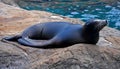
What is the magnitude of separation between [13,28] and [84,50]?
2252 mm

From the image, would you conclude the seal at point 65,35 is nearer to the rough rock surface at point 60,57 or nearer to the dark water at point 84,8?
the rough rock surface at point 60,57

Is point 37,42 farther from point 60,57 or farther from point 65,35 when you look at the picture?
point 60,57

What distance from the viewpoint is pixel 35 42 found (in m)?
5.55

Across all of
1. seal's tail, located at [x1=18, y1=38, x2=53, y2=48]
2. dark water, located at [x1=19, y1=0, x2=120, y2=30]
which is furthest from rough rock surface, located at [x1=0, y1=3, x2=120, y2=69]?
dark water, located at [x1=19, y1=0, x2=120, y2=30]

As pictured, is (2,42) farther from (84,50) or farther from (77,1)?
(77,1)

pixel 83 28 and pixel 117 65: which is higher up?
pixel 83 28

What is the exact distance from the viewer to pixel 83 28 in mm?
5355

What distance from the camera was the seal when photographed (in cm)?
528

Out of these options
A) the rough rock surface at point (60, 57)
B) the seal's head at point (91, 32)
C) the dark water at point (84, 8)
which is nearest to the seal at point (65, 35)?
the seal's head at point (91, 32)

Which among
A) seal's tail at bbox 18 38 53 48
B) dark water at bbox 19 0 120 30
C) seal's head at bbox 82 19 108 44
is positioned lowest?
dark water at bbox 19 0 120 30

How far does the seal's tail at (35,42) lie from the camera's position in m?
5.35

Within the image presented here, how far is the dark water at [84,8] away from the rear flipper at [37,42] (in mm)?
7810

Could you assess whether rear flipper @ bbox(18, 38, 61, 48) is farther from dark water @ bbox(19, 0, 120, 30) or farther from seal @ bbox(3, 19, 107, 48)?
dark water @ bbox(19, 0, 120, 30)

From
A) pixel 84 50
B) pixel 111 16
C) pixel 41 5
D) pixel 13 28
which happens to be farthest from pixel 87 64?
pixel 41 5
